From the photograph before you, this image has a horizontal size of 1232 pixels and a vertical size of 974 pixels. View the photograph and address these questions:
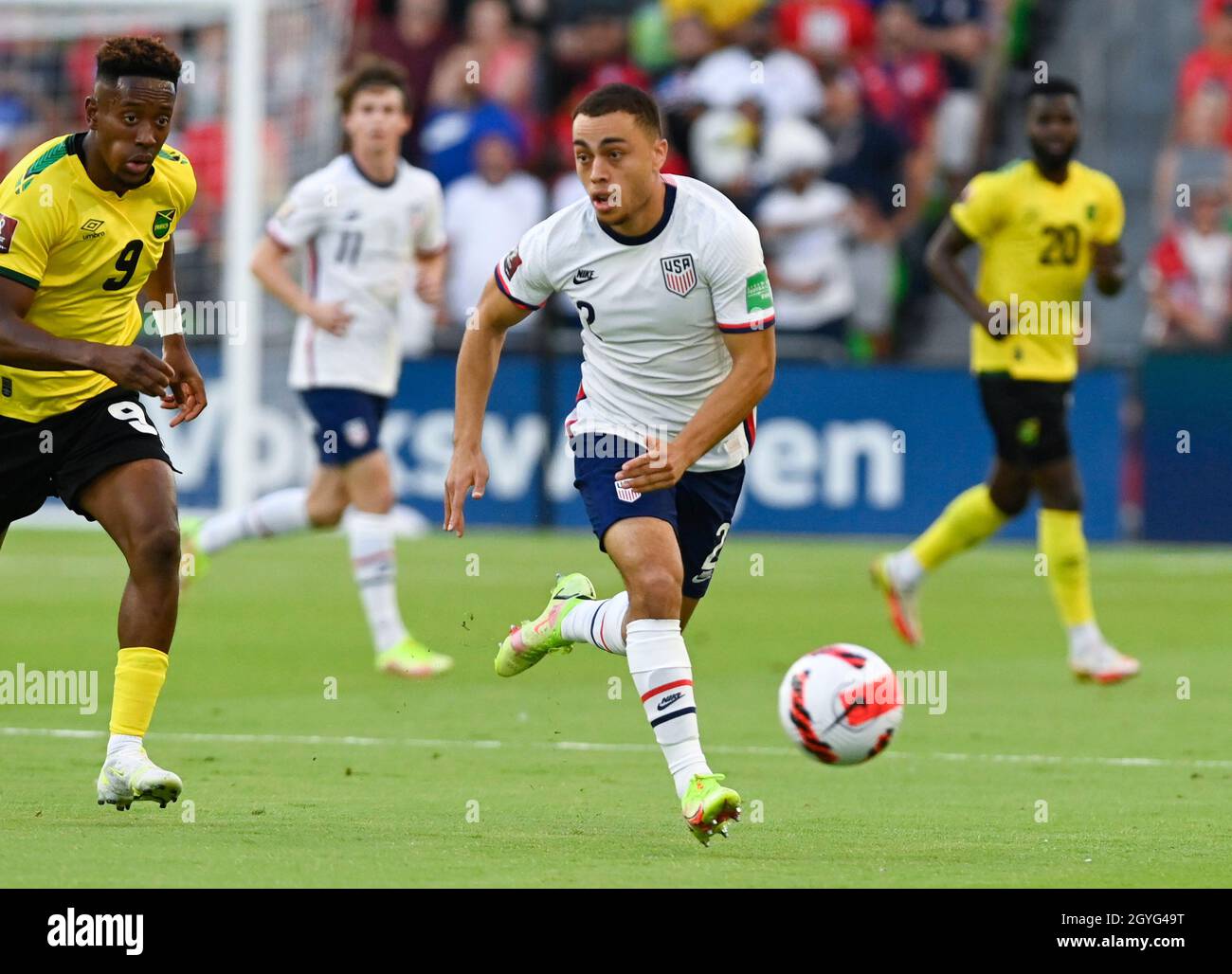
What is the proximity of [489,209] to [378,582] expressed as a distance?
8.34 metres

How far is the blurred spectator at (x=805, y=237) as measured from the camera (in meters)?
19.0

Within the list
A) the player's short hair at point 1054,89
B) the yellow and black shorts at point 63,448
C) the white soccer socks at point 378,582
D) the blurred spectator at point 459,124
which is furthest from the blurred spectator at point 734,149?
the yellow and black shorts at point 63,448

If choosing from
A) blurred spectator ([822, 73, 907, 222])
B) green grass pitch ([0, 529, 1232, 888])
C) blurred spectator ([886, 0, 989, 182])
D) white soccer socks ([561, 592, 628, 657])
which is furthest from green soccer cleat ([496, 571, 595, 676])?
blurred spectator ([886, 0, 989, 182])

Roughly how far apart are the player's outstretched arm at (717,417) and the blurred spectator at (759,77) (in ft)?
40.5

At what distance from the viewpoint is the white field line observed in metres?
8.53

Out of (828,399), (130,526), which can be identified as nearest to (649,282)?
(130,526)

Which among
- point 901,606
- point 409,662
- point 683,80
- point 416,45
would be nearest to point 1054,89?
point 901,606

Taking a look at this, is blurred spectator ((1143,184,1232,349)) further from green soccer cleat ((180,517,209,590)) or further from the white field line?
the white field line

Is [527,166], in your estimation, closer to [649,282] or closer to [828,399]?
[828,399]

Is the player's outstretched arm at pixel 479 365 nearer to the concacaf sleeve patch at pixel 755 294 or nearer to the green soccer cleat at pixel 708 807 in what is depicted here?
the concacaf sleeve patch at pixel 755 294

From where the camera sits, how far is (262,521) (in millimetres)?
12117

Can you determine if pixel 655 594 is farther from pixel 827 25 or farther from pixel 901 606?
pixel 827 25

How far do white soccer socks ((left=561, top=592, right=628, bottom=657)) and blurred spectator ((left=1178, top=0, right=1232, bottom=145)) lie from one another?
43.7ft

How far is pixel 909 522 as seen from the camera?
59.7 feet
